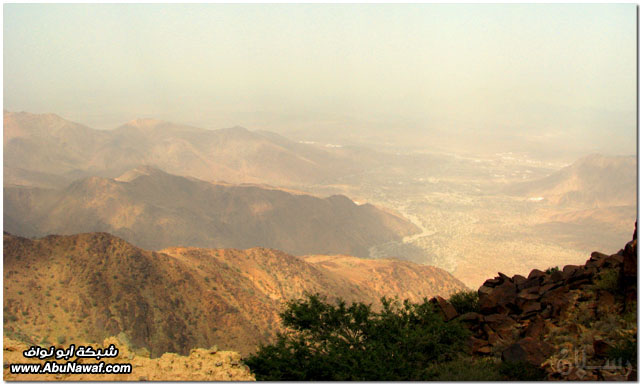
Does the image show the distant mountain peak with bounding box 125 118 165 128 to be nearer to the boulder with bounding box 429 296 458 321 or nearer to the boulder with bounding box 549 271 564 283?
the boulder with bounding box 429 296 458 321

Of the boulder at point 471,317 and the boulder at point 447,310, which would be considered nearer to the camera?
the boulder at point 471,317

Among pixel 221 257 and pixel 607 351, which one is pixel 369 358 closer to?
pixel 607 351

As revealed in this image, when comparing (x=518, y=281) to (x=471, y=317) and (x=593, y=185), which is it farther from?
(x=593, y=185)

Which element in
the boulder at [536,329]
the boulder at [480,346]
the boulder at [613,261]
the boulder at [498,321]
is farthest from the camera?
the boulder at [613,261]

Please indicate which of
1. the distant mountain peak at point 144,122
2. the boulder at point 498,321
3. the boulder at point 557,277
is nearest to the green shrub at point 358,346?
the boulder at point 498,321

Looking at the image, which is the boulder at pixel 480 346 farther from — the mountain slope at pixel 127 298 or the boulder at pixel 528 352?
the mountain slope at pixel 127 298

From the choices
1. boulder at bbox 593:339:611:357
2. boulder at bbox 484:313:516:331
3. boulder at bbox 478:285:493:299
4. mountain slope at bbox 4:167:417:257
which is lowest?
mountain slope at bbox 4:167:417:257

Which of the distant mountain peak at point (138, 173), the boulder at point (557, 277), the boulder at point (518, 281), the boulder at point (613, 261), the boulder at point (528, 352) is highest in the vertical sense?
the boulder at point (613, 261)

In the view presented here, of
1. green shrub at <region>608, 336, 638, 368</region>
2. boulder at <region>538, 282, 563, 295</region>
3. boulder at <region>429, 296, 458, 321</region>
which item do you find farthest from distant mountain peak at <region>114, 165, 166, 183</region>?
green shrub at <region>608, 336, 638, 368</region>
